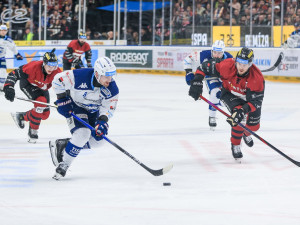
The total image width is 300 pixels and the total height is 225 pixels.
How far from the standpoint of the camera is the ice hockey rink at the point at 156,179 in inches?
173

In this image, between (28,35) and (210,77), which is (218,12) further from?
(210,77)

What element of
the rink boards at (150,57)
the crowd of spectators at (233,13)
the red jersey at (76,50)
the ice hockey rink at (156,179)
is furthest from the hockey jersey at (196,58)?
the rink boards at (150,57)

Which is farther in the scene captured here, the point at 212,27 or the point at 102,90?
the point at 212,27

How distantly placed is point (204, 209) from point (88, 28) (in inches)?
630

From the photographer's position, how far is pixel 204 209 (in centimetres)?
457

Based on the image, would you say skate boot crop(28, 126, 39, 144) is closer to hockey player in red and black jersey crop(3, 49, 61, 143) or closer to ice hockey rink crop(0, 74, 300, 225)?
hockey player in red and black jersey crop(3, 49, 61, 143)

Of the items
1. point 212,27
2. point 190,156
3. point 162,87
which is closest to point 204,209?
point 190,156

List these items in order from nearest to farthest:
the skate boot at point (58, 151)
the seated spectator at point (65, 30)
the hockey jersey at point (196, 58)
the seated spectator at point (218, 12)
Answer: the skate boot at point (58, 151) → the hockey jersey at point (196, 58) → the seated spectator at point (218, 12) → the seated spectator at point (65, 30)

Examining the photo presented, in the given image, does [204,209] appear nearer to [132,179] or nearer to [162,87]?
[132,179]

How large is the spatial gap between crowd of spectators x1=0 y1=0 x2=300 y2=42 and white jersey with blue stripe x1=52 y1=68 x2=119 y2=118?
1109 cm

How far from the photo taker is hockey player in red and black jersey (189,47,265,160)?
246 inches

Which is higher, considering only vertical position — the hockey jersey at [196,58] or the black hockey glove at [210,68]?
the hockey jersey at [196,58]

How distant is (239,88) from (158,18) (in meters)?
12.5

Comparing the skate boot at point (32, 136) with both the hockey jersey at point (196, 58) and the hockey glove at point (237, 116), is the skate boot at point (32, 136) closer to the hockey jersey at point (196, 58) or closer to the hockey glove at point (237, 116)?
the hockey jersey at point (196, 58)
